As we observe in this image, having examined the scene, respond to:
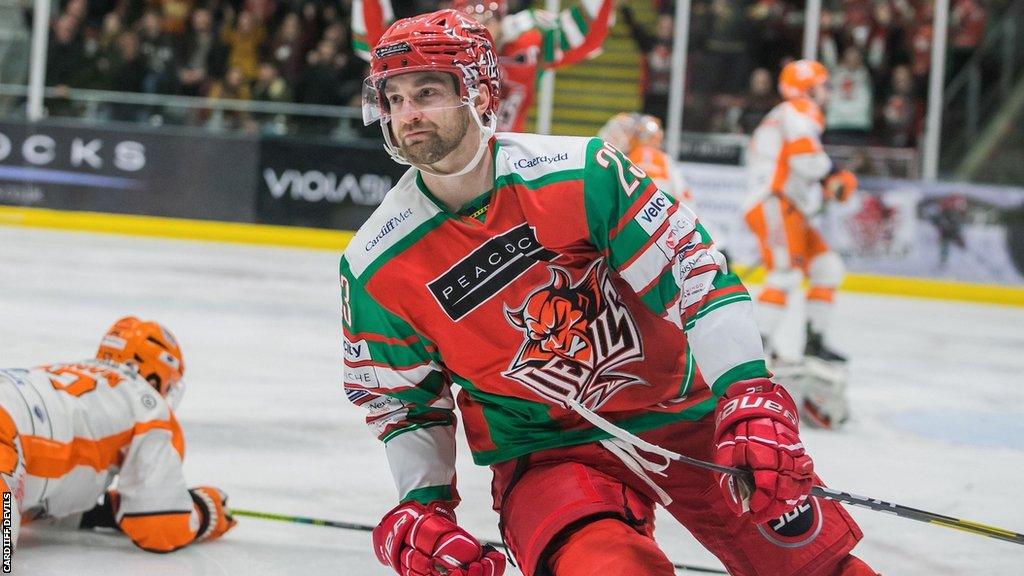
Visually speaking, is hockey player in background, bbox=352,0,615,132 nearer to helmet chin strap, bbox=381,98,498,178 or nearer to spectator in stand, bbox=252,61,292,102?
helmet chin strap, bbox=381,98,498,178

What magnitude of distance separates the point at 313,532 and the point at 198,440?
1.00m

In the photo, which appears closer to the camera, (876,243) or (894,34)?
(876,243)

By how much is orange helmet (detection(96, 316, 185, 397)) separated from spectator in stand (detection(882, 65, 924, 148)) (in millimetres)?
9281

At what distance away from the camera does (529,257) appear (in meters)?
2.44

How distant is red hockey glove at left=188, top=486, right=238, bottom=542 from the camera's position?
3182 millimetres

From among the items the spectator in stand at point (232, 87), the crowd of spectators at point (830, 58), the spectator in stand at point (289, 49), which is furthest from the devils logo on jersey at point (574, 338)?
the spectator in stand at point (232, 87)

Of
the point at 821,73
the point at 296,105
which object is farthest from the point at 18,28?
the point at 821,73

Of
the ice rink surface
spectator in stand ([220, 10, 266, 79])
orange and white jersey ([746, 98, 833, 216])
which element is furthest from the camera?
spectator in stand ([220, 10, 266, 79])

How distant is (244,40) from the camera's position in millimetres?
13203

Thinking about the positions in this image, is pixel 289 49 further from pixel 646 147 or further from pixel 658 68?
pixel 646 147

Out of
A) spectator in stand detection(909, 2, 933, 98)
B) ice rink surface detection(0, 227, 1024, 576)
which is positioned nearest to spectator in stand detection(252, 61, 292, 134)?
ice rink surface detection(0, 227, 1024, 576)

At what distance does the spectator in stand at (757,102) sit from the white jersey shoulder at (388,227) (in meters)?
9.57

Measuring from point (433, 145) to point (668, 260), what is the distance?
1.58ft

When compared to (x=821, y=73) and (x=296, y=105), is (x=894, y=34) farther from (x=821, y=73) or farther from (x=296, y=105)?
(x=821, y=73)
